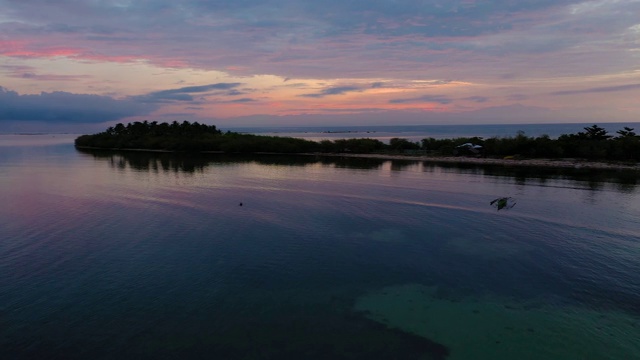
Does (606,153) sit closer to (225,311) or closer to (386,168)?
(386,168)

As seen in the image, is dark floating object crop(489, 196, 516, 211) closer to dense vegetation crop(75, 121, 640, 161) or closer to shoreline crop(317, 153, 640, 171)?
shoreline crop(317, 153, 640, 171)

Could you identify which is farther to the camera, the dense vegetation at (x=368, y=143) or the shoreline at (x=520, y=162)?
the dense vegetation at (x=368, y=143)

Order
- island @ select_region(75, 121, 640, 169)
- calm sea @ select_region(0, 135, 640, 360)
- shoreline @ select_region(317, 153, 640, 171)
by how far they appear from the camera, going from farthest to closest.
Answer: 1. island @ select_region(75, 121, 640, 169)
2. shoreline @ select_region(317, 153, 640, 171)
3. calm sea @ select_region(0, 135, 640, 360)

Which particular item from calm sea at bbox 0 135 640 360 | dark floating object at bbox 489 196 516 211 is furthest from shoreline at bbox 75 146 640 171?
dark floating object at bbox 489 196 516 211

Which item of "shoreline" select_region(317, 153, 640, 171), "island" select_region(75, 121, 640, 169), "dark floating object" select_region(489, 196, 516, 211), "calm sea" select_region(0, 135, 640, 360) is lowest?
"calm sea" select_region(0, 135, 640, 360)

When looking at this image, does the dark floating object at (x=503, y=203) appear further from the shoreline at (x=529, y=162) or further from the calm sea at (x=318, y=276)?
the shoreline at (x=529, y=162)

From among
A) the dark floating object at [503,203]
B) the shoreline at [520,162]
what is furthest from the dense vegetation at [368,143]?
the dark floating object at [503,203]

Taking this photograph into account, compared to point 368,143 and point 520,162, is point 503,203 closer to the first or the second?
point 520,162
